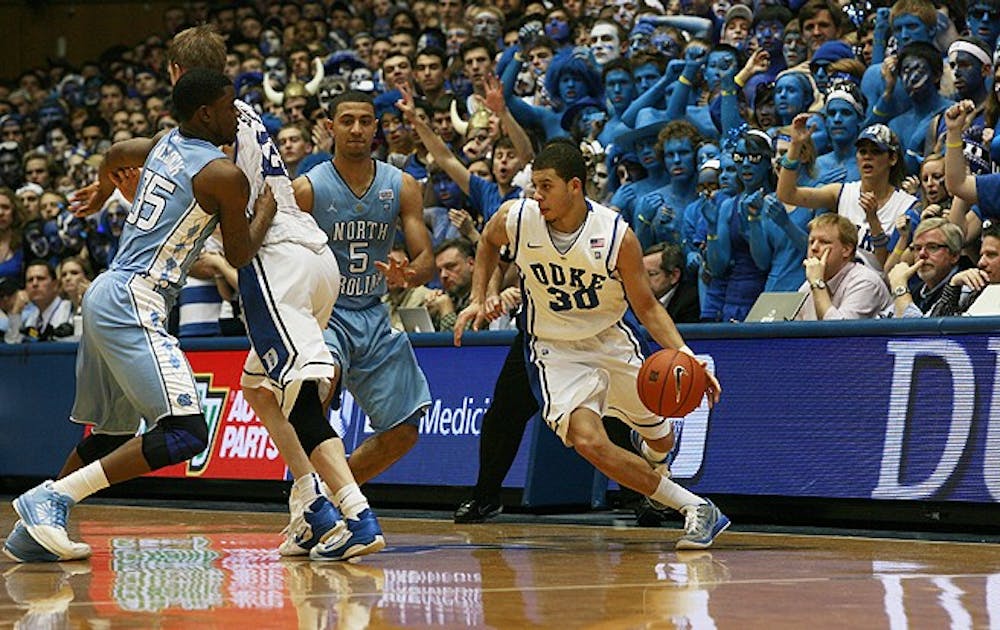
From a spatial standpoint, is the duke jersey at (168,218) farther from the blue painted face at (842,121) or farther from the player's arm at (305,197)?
the blue painted face at (842,121)

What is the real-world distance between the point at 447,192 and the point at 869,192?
14.1 feet

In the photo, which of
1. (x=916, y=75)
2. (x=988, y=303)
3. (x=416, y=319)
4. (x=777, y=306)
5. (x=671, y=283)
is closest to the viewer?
(x=988, y=303)

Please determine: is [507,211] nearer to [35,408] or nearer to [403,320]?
[403,320]

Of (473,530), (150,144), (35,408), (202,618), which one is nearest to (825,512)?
(473,530)

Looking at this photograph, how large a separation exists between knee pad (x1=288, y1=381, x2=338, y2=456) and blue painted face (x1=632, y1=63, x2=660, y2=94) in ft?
22.5

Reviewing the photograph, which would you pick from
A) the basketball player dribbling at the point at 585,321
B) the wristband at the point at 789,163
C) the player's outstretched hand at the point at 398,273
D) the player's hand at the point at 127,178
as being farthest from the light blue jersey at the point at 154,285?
the wristband at the point at 789,163

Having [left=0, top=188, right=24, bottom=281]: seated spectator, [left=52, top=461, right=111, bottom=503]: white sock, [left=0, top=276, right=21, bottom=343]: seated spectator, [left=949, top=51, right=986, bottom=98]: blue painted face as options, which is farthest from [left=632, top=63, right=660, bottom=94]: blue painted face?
[left=52, top=461, right=111, bottom=503]: white sock

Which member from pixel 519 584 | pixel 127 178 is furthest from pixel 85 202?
pixel 519 584

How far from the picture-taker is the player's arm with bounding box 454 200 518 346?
8.84 metres

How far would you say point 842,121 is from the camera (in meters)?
11.8

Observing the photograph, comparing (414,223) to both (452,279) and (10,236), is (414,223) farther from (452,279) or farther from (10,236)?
(10,236)

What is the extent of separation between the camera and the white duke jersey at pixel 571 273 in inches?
338

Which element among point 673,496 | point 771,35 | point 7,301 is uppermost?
point 771,35

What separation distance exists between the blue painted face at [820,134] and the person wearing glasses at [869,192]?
658mm
